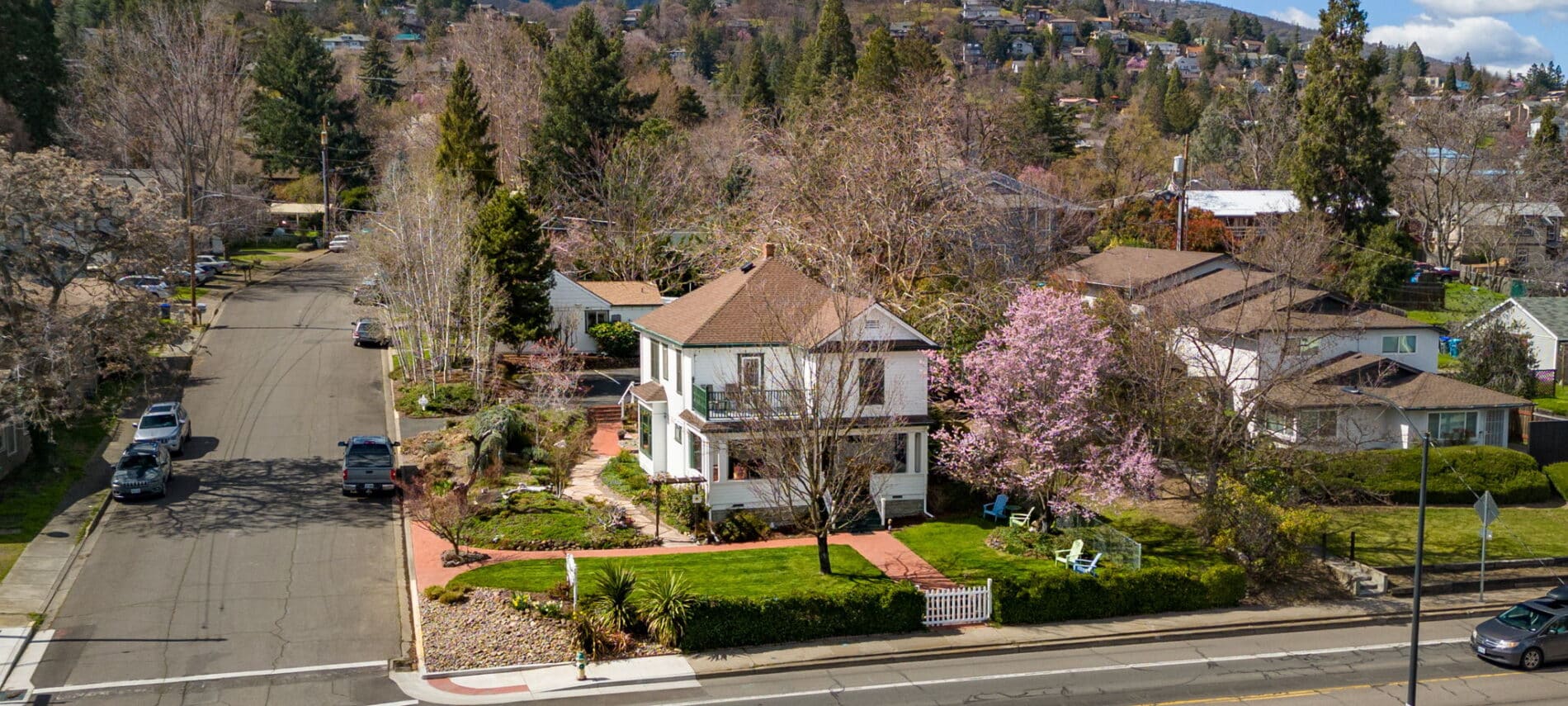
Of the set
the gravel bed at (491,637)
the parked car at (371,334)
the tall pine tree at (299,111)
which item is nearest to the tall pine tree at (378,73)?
the tall pine tree at (299,111)

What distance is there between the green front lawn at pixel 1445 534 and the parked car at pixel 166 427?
34879mm

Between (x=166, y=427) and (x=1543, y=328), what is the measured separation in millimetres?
56235

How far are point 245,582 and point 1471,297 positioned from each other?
6212 cm

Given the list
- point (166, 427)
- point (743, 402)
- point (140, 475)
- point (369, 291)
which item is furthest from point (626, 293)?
point (743, 402)

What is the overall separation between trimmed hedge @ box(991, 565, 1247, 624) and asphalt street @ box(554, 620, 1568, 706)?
1.44 m

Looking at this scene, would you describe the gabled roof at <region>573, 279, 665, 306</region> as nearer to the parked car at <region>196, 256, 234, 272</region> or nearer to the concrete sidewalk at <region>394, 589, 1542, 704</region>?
the parked car at <region>196, 256, 234, 272</region>

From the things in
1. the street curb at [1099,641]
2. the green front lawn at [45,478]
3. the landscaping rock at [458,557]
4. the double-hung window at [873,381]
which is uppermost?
the double-hung window at [873,381]

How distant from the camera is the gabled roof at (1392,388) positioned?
38500mm

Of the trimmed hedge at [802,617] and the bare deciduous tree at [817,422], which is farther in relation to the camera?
the bare deciduous tree at [817,422]

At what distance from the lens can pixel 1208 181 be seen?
340 feet

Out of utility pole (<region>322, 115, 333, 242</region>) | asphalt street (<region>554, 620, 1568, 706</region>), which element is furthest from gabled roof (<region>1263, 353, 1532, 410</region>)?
utility pole (<region>322, 115, 333, 242</region>)

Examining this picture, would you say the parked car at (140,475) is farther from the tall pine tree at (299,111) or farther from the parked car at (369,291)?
the tall pine tree at (299,111)

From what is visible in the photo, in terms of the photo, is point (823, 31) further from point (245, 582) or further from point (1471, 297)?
point (245, 582)

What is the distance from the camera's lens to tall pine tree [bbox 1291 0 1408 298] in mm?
61969
